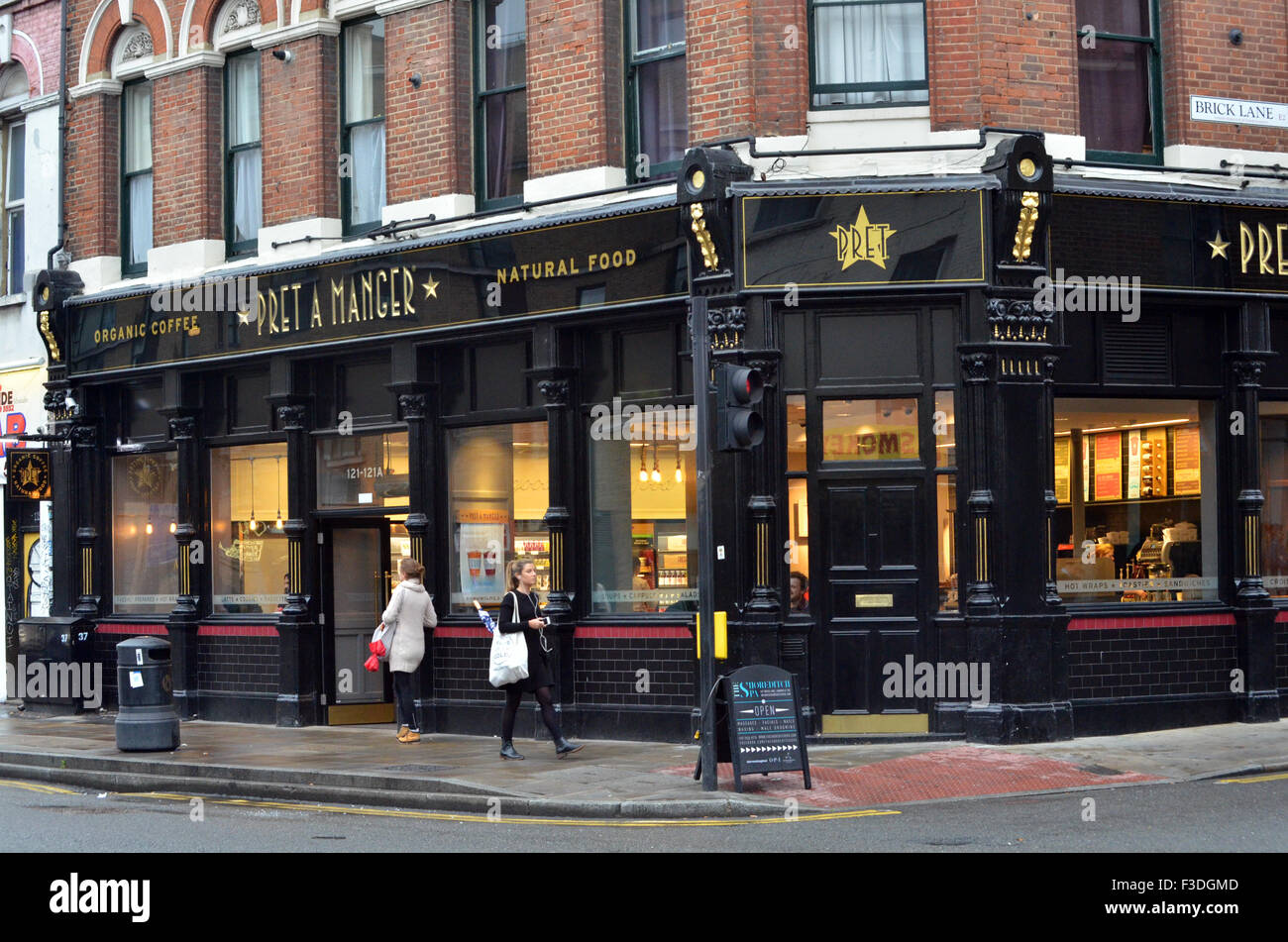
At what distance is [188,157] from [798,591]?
9.96 meters

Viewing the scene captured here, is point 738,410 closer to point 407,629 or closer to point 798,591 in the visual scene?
point 798,591

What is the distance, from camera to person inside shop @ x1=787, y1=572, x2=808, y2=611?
16.0 metres

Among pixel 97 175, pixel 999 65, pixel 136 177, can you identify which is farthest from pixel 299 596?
pixel 999 65

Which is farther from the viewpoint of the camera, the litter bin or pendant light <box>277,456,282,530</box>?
pendant light <box>277,456,282,530</box>

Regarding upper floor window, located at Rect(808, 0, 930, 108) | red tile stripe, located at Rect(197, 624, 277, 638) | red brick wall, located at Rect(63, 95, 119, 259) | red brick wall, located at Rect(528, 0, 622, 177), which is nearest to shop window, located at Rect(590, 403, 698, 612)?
red brick wall, located at Rect(528, 0, 622, 177)

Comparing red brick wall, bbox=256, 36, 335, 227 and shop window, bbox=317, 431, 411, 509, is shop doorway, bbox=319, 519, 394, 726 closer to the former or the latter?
shop window, bbox=317, 431, 411, 509

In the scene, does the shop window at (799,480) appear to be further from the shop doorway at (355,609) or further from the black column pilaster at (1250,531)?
the shop doorway at (355,609)

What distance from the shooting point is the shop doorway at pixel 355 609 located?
788 inches

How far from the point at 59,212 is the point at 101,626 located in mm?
5350

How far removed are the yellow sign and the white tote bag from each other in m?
4.24

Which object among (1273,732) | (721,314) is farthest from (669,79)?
→ (1273,732)

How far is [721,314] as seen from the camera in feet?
52.5

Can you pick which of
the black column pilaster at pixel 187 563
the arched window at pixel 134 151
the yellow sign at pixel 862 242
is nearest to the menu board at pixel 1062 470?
the yellow sign at pixel 862 242

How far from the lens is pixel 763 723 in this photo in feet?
43.2
